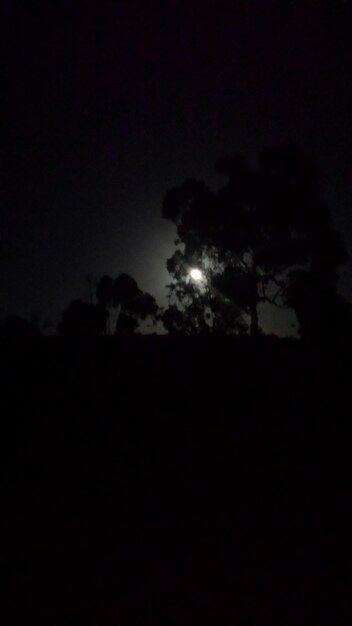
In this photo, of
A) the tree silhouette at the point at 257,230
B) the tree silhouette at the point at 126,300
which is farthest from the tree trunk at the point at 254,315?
the tree silhouette at the point at 126,300

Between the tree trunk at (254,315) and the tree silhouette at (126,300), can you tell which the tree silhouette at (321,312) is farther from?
the tree silhouette at (126,300)

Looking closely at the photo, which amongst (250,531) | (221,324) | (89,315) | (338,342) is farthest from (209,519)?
(89,315)

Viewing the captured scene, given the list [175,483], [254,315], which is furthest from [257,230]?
[175,483]

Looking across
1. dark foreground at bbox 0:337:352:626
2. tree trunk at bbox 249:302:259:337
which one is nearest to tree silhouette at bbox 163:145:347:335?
tree trunk at bbox 249:302:259:337

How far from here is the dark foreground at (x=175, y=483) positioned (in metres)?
4.71

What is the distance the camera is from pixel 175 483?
750 centimetres

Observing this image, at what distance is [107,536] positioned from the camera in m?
5.74

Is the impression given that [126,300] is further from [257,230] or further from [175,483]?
[175,483]

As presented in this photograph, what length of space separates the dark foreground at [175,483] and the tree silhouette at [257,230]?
7.58m

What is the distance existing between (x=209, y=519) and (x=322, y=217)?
1601 centimetres

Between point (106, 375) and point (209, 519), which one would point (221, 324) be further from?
point (209, 519)

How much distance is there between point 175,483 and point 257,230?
14.5 m

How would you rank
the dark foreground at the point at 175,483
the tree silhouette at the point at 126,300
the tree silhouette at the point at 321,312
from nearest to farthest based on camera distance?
1. the dark foreground at the point at 175,483
2. the tree silhouette at the point at 321,312
3. the tree silhouette at the point at 126,300

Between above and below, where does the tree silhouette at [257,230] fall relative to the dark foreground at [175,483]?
above
